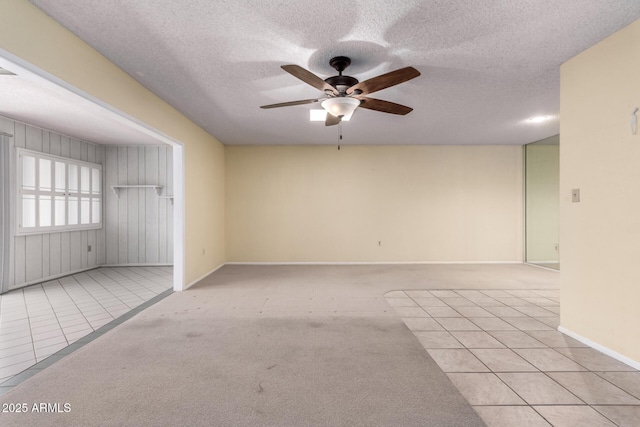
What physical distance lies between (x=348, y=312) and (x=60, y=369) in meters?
2.52

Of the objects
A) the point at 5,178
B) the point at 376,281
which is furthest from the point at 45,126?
the point at 376,281

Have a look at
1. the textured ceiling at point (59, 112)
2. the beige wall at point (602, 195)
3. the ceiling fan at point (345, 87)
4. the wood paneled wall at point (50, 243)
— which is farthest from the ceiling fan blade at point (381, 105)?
the wood paneled wall at point (50, 243)

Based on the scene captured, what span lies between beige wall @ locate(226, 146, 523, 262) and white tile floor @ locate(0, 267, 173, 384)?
2098 mm

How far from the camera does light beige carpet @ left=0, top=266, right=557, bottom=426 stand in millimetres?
1688

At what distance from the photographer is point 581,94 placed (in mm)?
2617

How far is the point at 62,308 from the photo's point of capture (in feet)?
11.5

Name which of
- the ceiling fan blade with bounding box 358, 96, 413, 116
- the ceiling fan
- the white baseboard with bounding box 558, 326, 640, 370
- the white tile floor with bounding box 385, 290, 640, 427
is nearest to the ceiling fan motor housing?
the ceiling fan

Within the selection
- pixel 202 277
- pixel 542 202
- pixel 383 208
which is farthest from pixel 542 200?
pixel 202 277

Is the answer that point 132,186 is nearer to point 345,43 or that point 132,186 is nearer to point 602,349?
point 345,43

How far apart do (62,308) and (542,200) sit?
817 centimetres

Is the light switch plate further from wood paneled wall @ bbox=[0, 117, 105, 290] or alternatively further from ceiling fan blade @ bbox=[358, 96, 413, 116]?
wood paneled wall @ bbox=[0, 117, 105, 290]

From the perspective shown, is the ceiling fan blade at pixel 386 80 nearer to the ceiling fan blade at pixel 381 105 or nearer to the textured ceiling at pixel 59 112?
the ceiling fan blade at pixel 381 105

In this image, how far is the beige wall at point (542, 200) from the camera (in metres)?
6.02

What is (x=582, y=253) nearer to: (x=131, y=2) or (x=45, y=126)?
(x=131, y=2)
